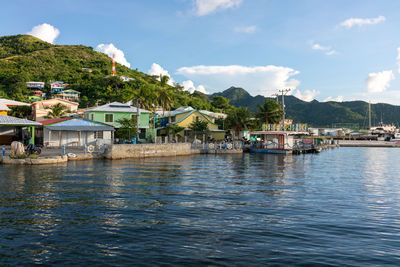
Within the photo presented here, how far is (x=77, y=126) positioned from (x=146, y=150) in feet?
38.8

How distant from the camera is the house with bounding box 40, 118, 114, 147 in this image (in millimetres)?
43531

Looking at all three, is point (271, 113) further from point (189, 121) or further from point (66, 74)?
point (66, 74)

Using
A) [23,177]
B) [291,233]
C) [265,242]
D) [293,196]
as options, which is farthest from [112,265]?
[23,177]

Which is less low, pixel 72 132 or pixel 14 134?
pixel 72 132

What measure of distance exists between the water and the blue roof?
22240 millimetres

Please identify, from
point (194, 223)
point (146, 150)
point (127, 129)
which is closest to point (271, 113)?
point (127, 129)

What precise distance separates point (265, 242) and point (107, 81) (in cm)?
11251

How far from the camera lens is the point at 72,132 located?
45.0 m

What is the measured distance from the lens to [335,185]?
22422 mm

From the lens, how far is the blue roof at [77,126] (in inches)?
1688

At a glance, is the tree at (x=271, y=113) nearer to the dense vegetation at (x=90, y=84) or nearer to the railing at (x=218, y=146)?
the dense vegetation at (x=90, y=84)

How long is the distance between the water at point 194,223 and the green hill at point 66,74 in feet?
160

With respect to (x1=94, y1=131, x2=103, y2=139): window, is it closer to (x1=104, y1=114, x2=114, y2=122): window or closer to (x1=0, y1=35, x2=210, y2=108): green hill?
(x1=104, y1=114, x2=114, y2=122): window

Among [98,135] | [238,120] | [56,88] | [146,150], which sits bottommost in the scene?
[146,150]
